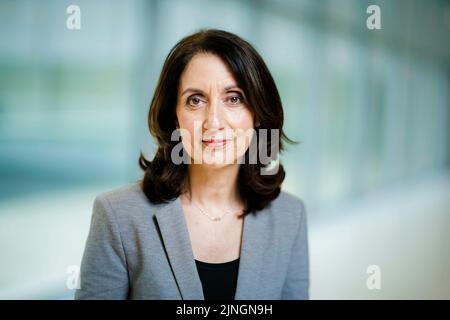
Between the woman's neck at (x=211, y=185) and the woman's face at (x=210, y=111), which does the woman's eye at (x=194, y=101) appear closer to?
the woman's face at (x=210, y=111)

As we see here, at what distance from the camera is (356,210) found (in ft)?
7.05

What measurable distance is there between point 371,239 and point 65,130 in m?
1.44

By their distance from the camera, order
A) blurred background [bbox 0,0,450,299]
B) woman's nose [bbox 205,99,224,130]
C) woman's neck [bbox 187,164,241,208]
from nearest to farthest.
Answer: woman's nose [bbox 205,99,224,130] < woman's neck [bbox 187,164,241,208] < blurred background [bbox 0,0,450,299]

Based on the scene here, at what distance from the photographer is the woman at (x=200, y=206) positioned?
108 centimetres

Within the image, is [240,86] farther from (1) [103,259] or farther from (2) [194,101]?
(1) [103,259]

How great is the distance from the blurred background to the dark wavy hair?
26.6 inches

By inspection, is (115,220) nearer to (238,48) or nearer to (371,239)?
(238,48)

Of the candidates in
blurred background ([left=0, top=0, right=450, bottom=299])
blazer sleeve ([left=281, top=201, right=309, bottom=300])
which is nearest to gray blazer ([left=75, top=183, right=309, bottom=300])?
blazer sleeve ([left=281, top=201, right=309, bottom=300])

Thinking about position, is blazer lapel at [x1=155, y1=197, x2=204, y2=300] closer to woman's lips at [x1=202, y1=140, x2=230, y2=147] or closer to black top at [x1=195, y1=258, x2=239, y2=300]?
black top at [x1=195, y1=258, x2=239, y2=300]

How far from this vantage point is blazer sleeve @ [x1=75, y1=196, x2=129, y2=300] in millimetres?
1073

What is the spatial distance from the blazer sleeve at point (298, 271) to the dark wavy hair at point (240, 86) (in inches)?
5.9

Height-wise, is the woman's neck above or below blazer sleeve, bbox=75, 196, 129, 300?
above

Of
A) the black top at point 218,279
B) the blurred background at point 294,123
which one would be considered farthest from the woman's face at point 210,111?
the blurred background at point 294,123
